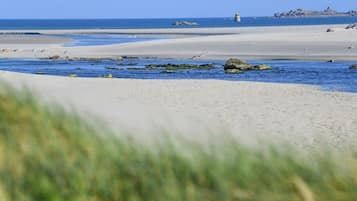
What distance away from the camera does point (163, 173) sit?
142 inches

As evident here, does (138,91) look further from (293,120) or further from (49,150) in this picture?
(49,150)

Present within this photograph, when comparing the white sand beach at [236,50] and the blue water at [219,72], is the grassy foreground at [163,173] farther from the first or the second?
the white sand beach at [236,50]

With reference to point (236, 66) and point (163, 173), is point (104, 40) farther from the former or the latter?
point (163, 173)

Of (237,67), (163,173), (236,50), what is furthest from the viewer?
(236,50)

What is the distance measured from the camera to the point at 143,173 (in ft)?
11.8

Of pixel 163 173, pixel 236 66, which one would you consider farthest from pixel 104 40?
pixel 163 173

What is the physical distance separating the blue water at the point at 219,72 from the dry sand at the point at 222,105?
3.32 meters

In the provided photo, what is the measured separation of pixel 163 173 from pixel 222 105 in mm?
14188

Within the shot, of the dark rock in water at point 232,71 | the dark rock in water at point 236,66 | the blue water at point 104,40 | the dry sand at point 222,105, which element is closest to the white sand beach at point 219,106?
the dry sand at point 222,105

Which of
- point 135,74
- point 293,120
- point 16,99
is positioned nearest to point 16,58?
point 135,74

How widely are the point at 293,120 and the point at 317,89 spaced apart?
7.31 metres

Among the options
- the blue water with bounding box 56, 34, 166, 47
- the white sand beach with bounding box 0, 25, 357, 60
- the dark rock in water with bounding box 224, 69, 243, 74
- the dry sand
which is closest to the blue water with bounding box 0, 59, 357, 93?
the dark rock in water with bounding box 224, 69, 243, 74

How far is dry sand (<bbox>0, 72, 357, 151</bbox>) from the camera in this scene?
1340cm

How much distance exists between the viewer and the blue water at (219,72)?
86.1 feet
